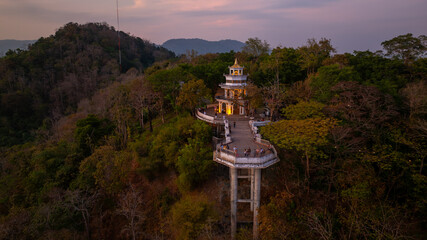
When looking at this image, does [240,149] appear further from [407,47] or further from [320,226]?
[407,47]

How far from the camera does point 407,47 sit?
3478cm

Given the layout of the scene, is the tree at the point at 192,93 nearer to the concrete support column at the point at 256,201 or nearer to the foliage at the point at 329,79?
the foliage at the point at 329,79

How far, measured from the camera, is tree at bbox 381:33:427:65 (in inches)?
1336

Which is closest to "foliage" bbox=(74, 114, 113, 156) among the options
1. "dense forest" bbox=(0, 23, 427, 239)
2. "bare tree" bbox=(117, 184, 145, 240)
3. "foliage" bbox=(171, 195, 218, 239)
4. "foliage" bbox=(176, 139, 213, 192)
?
"dense forest" bbox=(0, 23, 427, 239)

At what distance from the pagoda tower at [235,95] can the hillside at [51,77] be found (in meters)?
35.9

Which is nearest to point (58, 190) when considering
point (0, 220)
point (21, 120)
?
point (0, 220)

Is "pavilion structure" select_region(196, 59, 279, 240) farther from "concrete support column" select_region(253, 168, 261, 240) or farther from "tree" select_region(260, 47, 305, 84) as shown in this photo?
"tree" select_region(260, 47, 305, 84)

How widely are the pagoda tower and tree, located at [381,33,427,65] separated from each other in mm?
21689

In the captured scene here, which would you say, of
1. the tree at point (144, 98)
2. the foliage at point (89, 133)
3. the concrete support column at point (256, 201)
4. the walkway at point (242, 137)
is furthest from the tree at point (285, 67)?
the foliage at point (89, 133)

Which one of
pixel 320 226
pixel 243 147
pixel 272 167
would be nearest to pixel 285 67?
pixel 272 167

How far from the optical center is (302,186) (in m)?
23.1

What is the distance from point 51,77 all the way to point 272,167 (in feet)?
223

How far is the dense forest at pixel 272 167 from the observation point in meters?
20.2

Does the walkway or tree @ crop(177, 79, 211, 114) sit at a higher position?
tree @ crop(177, 79, 211, 114)
